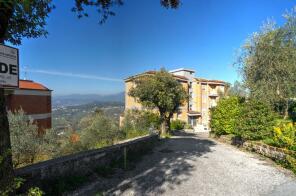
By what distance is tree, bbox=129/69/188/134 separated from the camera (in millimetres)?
23797

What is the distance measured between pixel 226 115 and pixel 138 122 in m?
8.90

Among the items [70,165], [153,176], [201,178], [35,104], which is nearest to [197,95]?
[35,104]

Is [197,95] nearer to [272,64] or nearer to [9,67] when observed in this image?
[272,64]

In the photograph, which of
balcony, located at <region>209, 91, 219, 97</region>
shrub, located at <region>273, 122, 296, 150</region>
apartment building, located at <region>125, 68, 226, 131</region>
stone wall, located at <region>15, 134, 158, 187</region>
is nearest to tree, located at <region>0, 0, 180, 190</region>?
stone wall, located at <region>15, 134, 158, 187</region>

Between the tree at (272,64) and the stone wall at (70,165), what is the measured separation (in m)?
10.8

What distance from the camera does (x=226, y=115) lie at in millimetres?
18781

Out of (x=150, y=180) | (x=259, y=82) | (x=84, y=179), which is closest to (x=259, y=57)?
(x=259, y=82)

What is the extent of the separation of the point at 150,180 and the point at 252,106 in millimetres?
8617

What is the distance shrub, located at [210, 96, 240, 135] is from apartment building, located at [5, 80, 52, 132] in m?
22.0

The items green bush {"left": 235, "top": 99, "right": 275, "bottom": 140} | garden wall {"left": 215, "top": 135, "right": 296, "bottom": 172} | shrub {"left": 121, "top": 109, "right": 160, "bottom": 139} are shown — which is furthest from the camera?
shrub {"left": 121, "top": 109, "right": 160, "bottom": 139}

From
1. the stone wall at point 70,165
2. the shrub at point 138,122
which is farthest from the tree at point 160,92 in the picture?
the stone wall at point 70,165

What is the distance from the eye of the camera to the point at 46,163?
674cm

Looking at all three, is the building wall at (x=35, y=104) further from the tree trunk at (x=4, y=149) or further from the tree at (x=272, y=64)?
the tree trunk at (x=4, y=149)

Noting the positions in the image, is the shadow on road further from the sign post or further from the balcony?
the balcony
